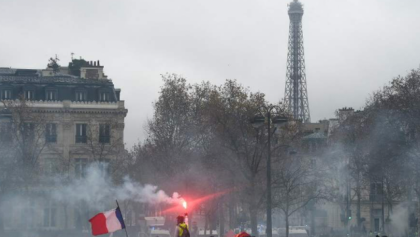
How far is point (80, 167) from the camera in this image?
94.5m

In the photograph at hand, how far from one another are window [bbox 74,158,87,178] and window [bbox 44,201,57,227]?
4332 mm

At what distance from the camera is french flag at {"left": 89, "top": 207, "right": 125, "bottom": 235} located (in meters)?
32.0

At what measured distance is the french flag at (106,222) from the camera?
3203 cm

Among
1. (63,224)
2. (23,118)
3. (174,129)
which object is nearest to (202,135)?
(174,129)

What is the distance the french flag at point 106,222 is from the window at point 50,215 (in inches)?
2540

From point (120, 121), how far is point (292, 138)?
27569 mm

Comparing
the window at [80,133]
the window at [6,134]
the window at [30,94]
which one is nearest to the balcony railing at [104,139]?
the window at [80,133]

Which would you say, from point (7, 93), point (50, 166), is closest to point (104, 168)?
point (50, 166)

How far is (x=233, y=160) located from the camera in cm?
7362

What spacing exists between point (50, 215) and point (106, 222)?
65.6 meters

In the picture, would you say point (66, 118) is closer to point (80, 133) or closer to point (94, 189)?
point (80, 133)

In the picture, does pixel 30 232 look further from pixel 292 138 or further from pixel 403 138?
pixel 403 138

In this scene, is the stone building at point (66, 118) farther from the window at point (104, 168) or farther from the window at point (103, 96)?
the window at point (104, 168)

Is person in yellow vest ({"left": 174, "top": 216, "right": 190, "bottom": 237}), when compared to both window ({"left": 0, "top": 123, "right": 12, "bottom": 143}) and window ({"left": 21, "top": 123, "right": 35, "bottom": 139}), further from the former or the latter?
window ({"left": 0, "top": 123, "right": 12, "bottom": 143})
